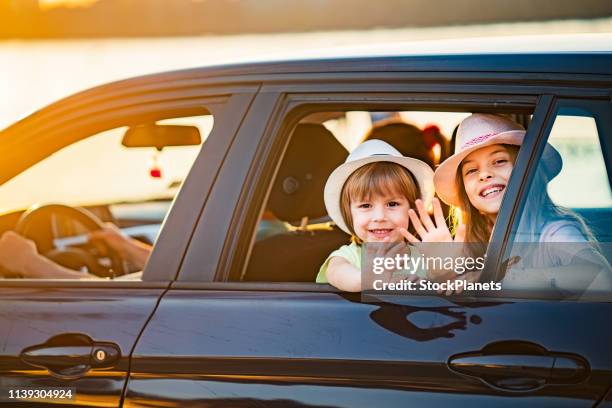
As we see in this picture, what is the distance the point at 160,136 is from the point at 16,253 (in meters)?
0.62

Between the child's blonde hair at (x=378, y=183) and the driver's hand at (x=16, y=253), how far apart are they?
1210mm

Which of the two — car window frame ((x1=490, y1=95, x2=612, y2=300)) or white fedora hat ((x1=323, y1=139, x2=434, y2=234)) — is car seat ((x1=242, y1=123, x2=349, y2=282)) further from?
car window frame ((x1=490, y1=95, x2=612, y2=300))

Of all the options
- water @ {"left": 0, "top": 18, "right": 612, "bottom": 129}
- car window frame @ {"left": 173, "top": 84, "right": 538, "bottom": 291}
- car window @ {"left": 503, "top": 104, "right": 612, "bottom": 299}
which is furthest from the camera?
water @ {"left": 0, "top": 18, "right": 612, "bottom": 129}

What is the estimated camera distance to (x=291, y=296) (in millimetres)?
2361

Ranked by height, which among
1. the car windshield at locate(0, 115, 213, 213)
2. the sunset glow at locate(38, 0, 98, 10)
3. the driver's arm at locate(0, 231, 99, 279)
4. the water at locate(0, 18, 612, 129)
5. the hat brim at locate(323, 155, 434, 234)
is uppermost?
the sunset glow at locate(38, 0, 98, 10)

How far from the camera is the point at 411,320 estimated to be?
2.21 meters

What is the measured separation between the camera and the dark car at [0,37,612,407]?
2.12 metres

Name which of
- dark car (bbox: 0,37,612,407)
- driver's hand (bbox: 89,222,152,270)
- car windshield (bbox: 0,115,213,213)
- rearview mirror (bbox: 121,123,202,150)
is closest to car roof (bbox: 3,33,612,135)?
dark car (bbox: 0,37,612,407)

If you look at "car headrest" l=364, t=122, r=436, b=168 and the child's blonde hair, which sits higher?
"car headrest" l=364, t=122, r=436, b=168

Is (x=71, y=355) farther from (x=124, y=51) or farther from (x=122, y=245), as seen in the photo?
(x=124, y=51)

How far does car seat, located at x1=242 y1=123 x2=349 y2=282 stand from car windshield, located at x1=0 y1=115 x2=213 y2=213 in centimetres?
339

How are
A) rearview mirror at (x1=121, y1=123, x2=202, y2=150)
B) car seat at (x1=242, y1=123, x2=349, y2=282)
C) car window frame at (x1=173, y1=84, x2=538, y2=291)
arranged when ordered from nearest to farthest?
car window frame at (x1=173, y1=84, x2=538, y2=291), car seat at (x1=242, y1=123, x2=349, y2=282), rearview mirror at (x1=121, y1=123, x2=202, y2=150)

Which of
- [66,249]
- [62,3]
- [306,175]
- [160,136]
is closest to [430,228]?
[306,175]

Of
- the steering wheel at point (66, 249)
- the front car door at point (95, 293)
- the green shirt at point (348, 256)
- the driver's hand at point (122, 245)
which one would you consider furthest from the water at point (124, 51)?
the green shirt at point (348, 256)
